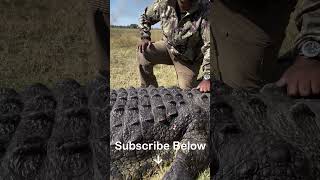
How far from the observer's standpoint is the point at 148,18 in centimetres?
125

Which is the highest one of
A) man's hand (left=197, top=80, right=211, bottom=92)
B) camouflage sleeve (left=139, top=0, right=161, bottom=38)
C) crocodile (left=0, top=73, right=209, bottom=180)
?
camouflage sleeve (left=139, top=0, right=161, bottom=38)

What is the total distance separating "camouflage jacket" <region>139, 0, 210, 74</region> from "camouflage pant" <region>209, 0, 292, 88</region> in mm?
55

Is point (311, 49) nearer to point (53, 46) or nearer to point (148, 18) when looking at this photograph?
point (148, 18)

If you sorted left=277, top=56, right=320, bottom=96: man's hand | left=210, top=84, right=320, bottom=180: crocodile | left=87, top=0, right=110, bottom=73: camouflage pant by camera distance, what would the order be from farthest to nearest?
1. left=87, top=0, right=110, bottom=73: camouflage pant
2. left=277, top=56, right=320, bottom=96: man's hand
3. left=210, top=84, right=320, bottom=180: crocodile

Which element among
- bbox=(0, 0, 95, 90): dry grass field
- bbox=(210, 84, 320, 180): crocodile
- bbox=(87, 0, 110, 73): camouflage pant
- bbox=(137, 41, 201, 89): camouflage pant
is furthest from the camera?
bbox=(0, 0, 95, 90): dry grass field

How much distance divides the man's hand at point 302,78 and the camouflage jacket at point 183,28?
0.28m

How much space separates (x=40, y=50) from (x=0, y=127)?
2351mm

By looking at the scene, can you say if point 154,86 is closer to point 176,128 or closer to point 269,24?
point 176,128

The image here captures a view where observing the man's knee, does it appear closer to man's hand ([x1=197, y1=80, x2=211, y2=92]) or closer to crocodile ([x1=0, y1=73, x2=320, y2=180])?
man's hand ([x1=197, y1=80, x2=211, y2=92])

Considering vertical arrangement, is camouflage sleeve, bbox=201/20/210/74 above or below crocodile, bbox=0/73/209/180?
above

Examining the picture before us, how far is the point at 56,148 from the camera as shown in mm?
746

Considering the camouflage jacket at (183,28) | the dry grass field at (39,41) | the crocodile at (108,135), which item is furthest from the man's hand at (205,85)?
the dry grass field at (39,41)

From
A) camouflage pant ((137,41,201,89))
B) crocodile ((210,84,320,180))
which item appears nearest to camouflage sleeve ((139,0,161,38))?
camouflage pant ((137,41,201,89))

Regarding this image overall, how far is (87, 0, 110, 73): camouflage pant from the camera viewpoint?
3.26ft
